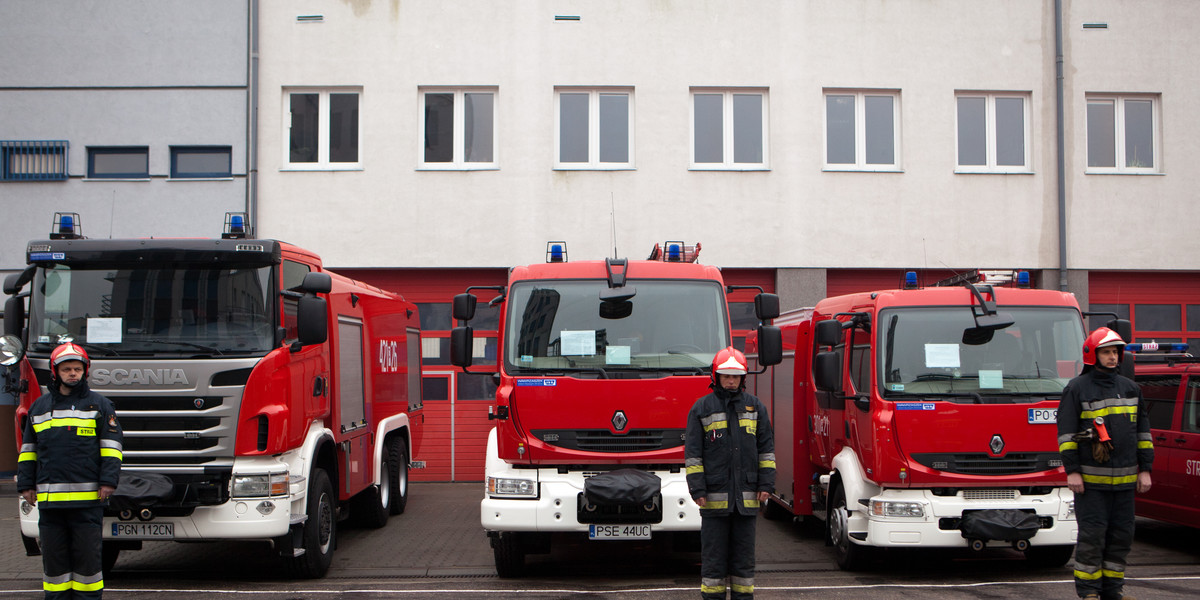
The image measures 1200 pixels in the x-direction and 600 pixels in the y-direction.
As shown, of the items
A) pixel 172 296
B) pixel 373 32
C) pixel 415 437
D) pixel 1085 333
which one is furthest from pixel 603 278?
pixel 373 32

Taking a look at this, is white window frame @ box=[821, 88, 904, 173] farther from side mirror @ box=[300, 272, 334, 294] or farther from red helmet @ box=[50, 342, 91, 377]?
red helmet @ box=[50, 342, 91, 377]

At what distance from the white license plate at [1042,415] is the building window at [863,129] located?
822 centimetres

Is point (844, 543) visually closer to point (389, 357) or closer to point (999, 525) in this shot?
point (999, 525)

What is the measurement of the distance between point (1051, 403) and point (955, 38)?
369 inches

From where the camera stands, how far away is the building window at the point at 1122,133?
16.0 m

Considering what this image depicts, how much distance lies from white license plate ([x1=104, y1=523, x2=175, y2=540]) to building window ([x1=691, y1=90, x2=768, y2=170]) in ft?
33.5

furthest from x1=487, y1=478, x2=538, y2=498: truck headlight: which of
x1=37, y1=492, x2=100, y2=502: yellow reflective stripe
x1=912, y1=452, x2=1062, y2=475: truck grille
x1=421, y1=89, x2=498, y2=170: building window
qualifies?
x1=421, y1=89, x2=498, y2=170: building window

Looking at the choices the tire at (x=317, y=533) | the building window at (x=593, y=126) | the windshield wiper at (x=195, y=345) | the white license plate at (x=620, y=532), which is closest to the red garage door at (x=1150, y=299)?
the building window at (x=593, y=126)

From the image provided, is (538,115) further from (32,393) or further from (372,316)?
(32,393)

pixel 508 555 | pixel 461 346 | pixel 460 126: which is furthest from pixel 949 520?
pixel 460 126

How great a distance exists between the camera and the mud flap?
788 centimetres

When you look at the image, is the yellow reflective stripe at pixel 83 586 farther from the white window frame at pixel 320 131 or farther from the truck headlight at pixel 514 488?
the white window frame at pixel 320 131

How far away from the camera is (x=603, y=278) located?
8672 millimetres

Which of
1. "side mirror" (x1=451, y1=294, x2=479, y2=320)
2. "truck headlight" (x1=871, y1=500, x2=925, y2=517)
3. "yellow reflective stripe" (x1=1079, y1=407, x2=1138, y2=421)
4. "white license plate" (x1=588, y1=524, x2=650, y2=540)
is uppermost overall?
"side mirror" (x1=451, y1=294, x2=479, y2=320)
